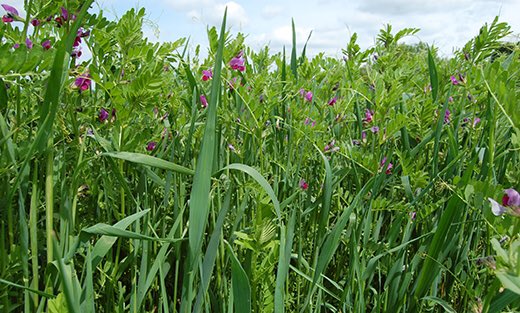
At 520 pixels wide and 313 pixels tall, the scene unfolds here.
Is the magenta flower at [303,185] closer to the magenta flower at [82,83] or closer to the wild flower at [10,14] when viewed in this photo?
the magenta flower at [82,83]

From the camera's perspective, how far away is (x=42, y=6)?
1135 mm

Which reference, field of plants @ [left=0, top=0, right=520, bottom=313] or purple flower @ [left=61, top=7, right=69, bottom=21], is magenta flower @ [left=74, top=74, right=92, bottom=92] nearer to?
field of plants @ [left=0, top=0, right=520, bottom=313]

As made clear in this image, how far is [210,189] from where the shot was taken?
42.8 inches

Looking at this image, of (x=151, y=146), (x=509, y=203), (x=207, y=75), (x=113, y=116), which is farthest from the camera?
(x=207, y=75)

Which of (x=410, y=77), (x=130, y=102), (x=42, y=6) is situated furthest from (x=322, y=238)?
(x=410, y=77)

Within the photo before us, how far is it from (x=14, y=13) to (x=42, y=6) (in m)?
0.06

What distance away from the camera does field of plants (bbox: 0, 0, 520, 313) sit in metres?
0.94

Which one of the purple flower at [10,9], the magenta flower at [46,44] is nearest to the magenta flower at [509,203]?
the magenta flower at [46,44]

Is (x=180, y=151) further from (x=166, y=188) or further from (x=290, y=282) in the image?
(x=290, y=282)

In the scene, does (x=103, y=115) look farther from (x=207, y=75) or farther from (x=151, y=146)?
(x=207, y=75)

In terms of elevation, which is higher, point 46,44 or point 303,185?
point 46,44

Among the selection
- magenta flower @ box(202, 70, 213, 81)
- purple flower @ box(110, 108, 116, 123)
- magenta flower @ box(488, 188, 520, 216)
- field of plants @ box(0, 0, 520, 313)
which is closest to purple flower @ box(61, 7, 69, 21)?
field of plants @ box(0, 0, 520, 313)

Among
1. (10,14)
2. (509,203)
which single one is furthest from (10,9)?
(509,203)

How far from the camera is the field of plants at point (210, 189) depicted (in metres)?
0.94
